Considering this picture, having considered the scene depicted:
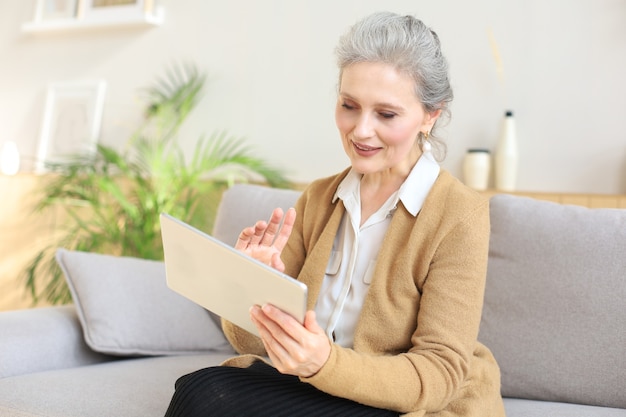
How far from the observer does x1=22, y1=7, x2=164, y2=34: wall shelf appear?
3.71 meters

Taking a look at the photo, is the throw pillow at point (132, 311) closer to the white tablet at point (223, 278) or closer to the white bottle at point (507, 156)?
the white tablet at point (223, 278)

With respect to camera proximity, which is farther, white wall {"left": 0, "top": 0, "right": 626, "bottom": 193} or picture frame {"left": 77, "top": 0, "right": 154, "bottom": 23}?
picture frame {"left": 77, "top": 0, "right": 154, "bottom": 23}

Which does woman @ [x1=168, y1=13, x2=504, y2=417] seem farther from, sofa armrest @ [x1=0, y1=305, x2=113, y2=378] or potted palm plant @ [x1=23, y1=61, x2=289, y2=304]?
potted palm plant @ [x1=23, y1=61, x2=289, y2=304]

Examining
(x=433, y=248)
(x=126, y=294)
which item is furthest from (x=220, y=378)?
(x=126, y=294)

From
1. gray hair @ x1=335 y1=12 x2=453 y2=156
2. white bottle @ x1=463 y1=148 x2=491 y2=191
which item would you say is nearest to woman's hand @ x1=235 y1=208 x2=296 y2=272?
gray hair @ x1=335 y1=12 x2=453 y2=156

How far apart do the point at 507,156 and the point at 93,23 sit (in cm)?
229

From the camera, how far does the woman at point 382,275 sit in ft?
4.08

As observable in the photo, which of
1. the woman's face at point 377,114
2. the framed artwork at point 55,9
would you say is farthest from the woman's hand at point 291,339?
the framed artwork at point 55,9

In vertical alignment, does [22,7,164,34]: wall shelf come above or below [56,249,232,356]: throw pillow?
above

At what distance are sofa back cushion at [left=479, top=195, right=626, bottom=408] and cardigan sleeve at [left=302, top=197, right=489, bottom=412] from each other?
43cm

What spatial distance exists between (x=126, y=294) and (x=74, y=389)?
0.41 m

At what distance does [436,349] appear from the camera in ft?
4.31

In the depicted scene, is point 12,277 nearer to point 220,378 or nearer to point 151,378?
point 151,378

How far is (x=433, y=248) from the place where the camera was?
140 cm
